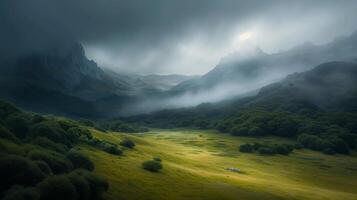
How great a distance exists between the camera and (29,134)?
7019 centimetres

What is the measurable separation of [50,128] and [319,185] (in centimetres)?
9966

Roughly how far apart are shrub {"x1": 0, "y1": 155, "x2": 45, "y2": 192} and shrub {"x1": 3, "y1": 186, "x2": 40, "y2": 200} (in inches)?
132

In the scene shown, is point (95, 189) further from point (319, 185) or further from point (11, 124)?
point (319, 185)

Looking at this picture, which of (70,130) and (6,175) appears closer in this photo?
(6,175)

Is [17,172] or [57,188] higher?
[17,172]

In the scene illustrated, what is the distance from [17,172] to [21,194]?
22.8 feet

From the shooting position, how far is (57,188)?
1612 inches

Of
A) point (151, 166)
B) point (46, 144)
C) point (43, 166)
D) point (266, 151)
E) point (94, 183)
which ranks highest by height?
point (46, 144)

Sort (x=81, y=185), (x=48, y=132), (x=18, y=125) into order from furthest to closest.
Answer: (x=18, y=125) < (x=48, y=132) < (x=81, y=185)

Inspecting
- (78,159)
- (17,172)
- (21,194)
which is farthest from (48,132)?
(21,194)

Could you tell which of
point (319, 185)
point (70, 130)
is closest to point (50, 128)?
point (70, 130)

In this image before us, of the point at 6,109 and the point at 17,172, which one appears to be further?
the point at 6,109

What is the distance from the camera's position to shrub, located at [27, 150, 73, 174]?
4975 cm

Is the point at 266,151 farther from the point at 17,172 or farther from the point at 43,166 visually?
the point at 17,172
